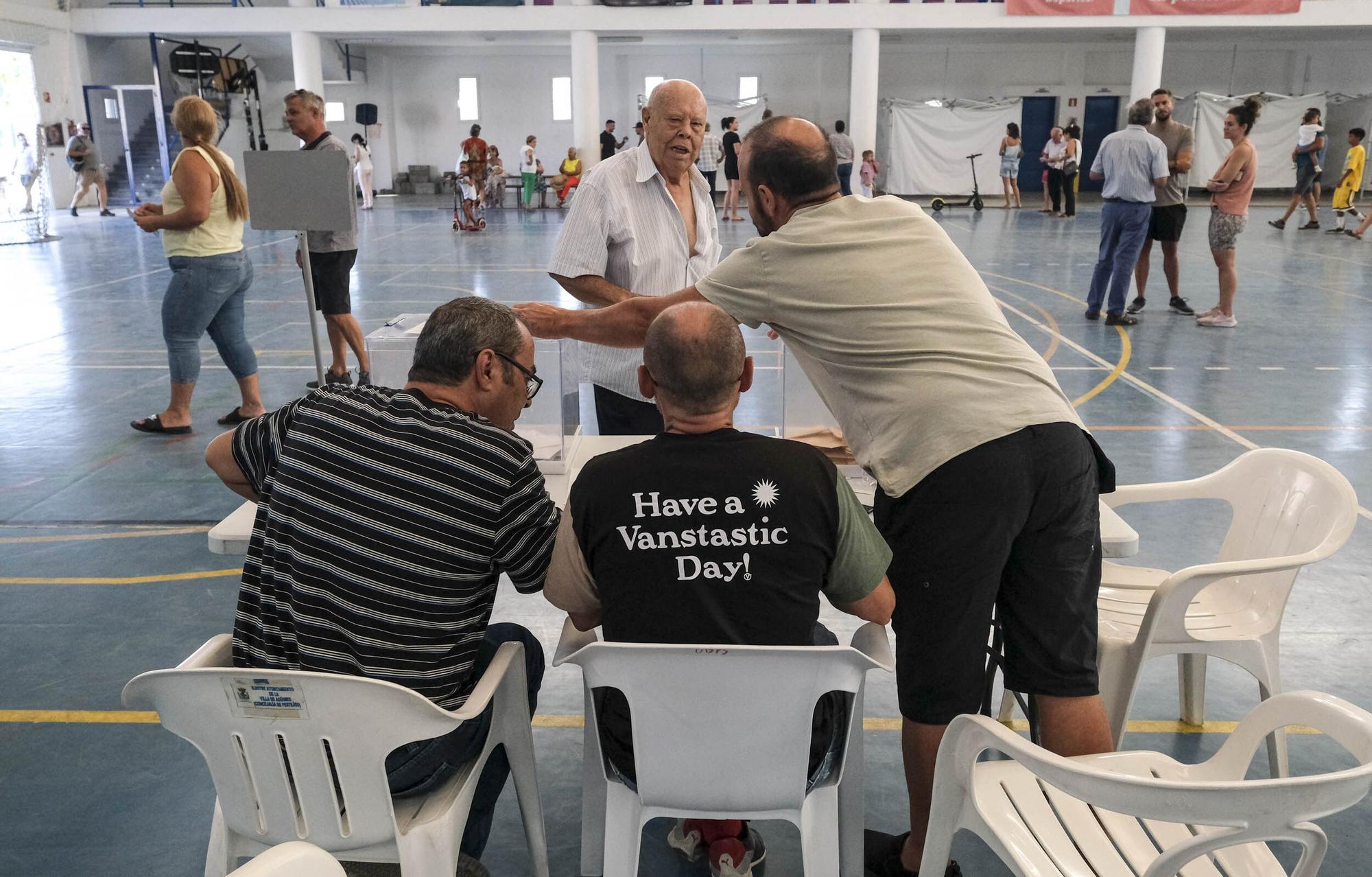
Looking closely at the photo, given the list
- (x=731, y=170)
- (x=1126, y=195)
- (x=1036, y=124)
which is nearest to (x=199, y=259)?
(x=1126, y=195)

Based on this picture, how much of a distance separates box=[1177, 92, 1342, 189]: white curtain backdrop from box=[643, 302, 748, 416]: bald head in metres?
24.6

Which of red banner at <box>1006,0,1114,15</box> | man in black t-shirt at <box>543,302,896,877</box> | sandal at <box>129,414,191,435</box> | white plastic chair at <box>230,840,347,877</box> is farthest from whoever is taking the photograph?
red banner at <box>1006,0,1114,15</box>

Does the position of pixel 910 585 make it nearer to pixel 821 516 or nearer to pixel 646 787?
pixel 821 516

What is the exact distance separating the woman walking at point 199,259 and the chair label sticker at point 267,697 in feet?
13.4

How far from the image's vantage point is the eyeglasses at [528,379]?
2100mm

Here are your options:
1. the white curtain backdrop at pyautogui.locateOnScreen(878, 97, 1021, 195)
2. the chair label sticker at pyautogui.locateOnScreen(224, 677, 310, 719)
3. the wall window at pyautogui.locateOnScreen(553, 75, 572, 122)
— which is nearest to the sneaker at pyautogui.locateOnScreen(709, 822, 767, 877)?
the chair label sticker at pyautogui.locateOnScreen(224, 677, 310, 719)

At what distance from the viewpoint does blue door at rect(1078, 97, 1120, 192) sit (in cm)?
2503

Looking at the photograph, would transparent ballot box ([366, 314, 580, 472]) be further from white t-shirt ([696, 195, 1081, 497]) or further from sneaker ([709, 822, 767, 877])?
sneaker ([709, 822, 767, 877])

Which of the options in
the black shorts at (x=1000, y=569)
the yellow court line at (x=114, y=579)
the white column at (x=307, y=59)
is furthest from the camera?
the white column at (x=307, y=59)

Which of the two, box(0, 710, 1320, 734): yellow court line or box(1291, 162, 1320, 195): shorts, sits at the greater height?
box(1291, 162, 1320, 195): shorts

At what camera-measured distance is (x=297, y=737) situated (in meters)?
1.71

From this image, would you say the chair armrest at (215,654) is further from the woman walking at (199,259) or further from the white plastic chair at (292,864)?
the woman walking at (199,259)

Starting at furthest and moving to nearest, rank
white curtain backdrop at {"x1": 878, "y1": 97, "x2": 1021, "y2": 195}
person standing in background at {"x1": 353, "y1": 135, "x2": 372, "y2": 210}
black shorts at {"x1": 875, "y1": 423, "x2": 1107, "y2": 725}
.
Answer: white curtain backdrop at {"x1": 878, "y1": 97, "x2": 1021, "y2": 195}, person standing in background at {"x1": 353, "y1": 135, "x2": 372, "y2": 210}, black shorts at {"x1": 875, "y1": 423, "x2": 1107, "y2": 725}

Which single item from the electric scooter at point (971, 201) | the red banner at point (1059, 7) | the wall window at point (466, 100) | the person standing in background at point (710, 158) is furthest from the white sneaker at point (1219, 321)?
the wall window at point (466, 100)
